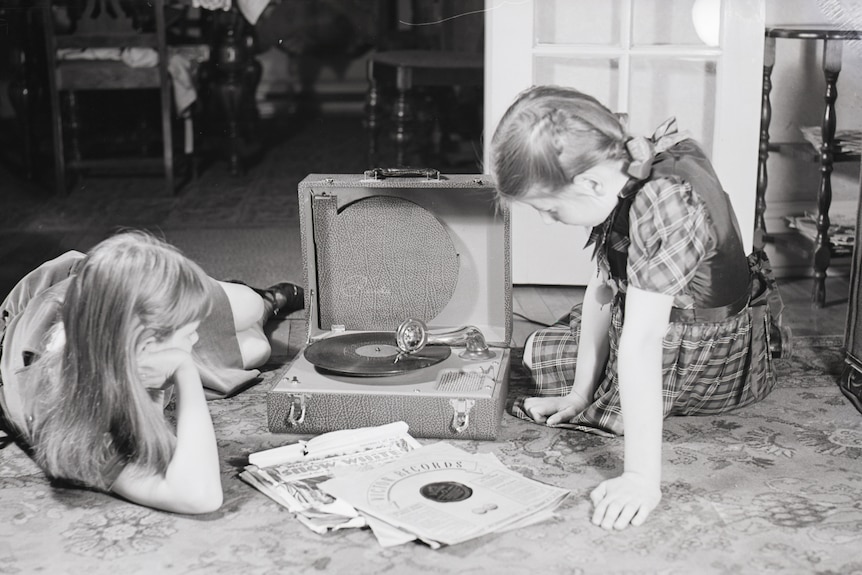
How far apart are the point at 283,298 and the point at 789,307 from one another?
4.27 ft

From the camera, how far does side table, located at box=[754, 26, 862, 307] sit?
2.50 meters

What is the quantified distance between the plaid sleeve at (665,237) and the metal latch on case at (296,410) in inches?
24.5

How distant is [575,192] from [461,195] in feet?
1.67

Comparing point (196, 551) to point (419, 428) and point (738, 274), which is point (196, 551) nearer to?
point (419, 428)

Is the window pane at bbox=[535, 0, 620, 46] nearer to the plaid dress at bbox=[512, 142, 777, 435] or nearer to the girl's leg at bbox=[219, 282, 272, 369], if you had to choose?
the plaid dress at bbox=[512, 142, 777, 435]

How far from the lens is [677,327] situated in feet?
6.03

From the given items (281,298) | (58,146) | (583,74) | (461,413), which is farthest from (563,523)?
(58,146)

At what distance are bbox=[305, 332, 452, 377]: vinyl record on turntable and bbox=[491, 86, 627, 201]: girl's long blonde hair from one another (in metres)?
0.42

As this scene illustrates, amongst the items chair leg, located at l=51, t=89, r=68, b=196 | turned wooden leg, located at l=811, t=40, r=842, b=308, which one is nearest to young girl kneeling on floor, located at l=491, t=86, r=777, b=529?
turned wooden leg, located at l=811, t=40, r=842, b=308

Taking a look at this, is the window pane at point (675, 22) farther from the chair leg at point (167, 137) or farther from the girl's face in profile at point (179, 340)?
the chair leg at point (167, 137)

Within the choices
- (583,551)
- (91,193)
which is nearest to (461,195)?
(583,551)

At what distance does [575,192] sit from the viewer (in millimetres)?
1590

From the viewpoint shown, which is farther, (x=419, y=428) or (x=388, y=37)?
(x=388, y=37)

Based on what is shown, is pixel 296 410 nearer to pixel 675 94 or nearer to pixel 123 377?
pixel 123 377
